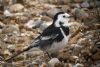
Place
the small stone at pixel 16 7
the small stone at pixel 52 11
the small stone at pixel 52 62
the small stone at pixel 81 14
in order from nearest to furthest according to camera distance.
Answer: the small stone at pixel 52 62
the small stone at pixel 81 14
the small stone at pixel 52 11
the small stone at pixel 16 7

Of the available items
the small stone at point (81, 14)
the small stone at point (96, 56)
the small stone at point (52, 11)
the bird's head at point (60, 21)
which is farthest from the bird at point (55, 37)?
the small stone at point (52, 11)

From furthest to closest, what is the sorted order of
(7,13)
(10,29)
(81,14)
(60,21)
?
(7,13) < (81,14) < (10,29) < (60,21)

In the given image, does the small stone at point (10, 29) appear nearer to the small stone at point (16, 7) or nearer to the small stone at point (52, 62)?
the small stone at point (16, 7)

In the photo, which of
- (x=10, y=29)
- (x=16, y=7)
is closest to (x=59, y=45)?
(x=10, y=29)

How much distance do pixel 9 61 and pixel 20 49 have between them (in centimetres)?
82

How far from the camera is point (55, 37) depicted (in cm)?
939

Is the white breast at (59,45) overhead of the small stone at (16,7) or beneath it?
overhead

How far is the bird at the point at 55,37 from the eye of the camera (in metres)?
9.37

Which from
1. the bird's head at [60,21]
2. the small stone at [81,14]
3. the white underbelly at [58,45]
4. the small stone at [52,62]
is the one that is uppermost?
the bird's head at [60,21]

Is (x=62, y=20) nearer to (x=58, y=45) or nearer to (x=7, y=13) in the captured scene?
(x=58, y=45)

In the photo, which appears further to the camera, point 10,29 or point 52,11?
point 52,11

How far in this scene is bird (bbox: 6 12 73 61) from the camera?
937cm

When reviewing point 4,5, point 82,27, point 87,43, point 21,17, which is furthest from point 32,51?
point 4,5

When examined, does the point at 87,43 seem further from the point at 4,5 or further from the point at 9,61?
the point at 4,5
